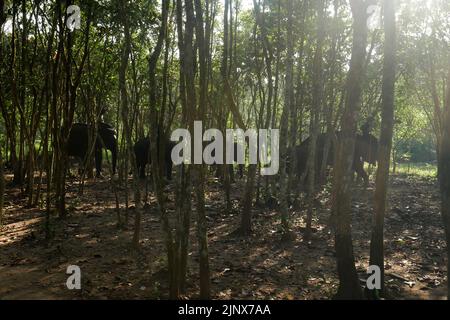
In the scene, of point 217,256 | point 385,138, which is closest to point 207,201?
point 217,256

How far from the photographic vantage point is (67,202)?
39.2ft

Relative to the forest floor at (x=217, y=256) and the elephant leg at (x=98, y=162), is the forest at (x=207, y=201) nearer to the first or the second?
the forest floor at (x=217, y=256)

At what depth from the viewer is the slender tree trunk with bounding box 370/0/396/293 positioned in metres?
5.93

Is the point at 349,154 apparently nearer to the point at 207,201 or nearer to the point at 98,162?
the point at 207,201

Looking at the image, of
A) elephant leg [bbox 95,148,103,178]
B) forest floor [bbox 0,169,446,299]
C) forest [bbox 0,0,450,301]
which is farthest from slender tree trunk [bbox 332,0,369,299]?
elephant leg [bbox 95,148,103,178]

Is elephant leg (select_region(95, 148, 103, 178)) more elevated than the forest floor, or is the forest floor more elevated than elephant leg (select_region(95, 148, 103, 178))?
elephant leg (select_region(95, 148, 103, 178))

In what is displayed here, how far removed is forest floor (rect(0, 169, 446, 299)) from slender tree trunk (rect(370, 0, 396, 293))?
41.6 inches

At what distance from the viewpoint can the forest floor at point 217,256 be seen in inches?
258

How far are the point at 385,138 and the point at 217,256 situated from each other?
3791 mm

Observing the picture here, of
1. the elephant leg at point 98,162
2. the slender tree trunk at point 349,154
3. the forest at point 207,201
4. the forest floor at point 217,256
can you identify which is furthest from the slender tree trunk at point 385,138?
the elephant leg at point 98,162

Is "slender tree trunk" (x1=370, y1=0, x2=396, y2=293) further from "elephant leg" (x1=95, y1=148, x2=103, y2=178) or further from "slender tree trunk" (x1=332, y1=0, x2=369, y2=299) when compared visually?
"elephant leg" (x1=95, y1=148, x2=103, y2=178)

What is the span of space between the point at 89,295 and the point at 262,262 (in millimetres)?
3141
